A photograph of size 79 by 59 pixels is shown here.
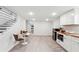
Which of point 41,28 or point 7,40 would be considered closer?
point 7,40

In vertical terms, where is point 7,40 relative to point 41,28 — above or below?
below

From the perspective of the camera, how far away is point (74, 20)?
4.23 m

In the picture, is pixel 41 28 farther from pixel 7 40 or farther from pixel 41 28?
pixel 7 40

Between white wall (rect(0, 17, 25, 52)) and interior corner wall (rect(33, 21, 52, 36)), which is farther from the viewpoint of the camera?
interior corner wall (rect(33, 21, 52, 36))

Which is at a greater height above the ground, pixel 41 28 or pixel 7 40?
pixel 41 28

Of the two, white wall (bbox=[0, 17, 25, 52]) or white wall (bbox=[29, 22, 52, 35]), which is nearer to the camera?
white wall (bbox=[0, 17, 25, 52])

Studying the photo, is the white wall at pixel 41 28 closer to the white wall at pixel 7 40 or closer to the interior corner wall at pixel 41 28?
the interior corner wall at pixel 41 28

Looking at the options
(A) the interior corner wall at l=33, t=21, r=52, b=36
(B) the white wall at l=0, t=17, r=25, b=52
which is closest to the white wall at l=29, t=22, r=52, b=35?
(A) the interior corner wall at l=33, t=21, r=52, b=36

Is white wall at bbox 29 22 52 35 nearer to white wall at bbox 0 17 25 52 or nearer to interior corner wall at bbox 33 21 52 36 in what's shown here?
interior corner wall at bbox 33 21 52 36

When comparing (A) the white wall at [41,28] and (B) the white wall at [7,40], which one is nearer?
(B) the white wall at [7,40]

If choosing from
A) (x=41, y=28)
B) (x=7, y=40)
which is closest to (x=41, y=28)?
(x=41, y=28)

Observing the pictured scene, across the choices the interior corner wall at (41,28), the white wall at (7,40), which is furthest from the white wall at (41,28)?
the white wall at (7,40)
